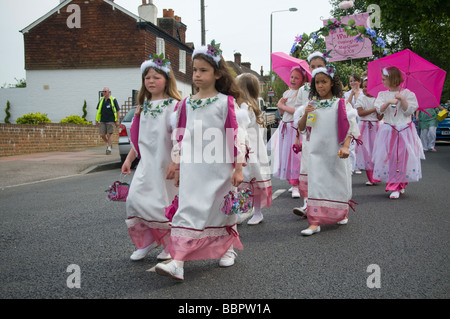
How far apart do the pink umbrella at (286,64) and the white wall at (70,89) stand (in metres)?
22.5

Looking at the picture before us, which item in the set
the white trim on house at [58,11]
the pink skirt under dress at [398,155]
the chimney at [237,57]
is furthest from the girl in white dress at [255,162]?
the chimney at [237,57]

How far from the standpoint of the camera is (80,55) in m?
29.5

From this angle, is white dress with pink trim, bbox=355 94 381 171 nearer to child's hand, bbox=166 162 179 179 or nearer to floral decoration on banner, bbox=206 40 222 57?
floral decoration on banner, bbox=206 40 222 57

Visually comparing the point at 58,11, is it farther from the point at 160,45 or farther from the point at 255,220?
the point at 255,220

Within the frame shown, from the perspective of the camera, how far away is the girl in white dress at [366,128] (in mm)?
9289

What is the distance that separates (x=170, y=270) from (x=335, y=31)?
Answer: 6048 mm

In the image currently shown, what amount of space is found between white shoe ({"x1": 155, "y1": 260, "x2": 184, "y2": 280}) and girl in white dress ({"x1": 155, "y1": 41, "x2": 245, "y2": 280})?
121 mm

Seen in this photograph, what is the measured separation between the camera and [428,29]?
2138cm

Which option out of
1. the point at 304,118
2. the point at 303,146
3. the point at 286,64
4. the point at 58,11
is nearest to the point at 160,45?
the point at 58,11

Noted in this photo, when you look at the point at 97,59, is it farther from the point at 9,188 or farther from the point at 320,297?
the point at 320,297

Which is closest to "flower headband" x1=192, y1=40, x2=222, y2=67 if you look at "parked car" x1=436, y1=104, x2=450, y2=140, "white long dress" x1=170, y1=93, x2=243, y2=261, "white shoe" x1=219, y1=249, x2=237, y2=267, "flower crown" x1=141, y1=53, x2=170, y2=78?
"white long dress" x1=170, y1=93, x2=243, y2=261

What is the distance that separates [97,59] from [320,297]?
2848 cm
